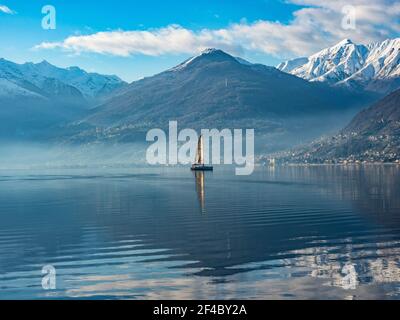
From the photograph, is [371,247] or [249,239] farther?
[249,239]

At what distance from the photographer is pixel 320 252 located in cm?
6769

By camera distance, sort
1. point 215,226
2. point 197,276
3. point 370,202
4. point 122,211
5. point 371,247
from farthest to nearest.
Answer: point 370,202 → point 122,211 → point 215,226 → point 371,247 → point 197,276

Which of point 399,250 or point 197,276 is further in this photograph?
point 399,250

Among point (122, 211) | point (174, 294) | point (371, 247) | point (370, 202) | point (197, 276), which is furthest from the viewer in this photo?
point (370, 202)

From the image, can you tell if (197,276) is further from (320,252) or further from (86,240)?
(86,240)

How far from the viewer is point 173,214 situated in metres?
113

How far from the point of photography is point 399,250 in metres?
67.4

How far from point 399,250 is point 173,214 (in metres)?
53.9

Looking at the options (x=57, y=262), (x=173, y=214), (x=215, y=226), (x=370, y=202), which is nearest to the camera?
(x=57, y=262)
